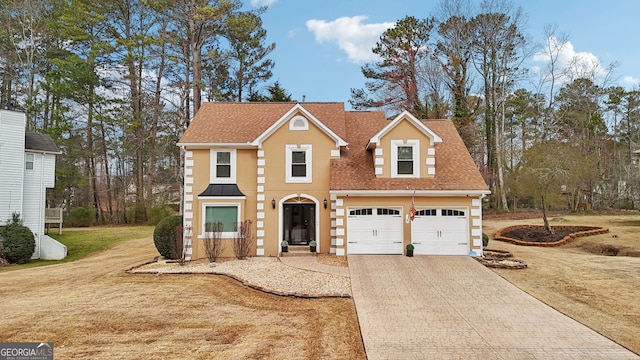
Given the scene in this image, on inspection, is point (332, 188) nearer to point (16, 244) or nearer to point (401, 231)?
point (401, 231)

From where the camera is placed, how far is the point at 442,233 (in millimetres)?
16203

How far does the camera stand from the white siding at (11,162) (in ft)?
70.3

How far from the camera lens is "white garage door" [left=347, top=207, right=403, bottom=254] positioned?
16297mm

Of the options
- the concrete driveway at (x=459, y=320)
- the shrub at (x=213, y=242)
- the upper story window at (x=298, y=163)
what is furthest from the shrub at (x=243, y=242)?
the concrete driveway at (x=459, y=320)

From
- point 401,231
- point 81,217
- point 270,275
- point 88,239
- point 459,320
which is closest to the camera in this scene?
point 459,320

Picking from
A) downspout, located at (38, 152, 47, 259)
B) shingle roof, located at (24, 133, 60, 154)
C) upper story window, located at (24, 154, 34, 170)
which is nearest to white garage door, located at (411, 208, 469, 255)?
downspout, located at (38, 152, 47, 259)

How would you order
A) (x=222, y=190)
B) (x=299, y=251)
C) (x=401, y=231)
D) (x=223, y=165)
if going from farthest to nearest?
(x=223, y=165), (x=222, y=190), (x=299, y=251), (x=401, y=231)

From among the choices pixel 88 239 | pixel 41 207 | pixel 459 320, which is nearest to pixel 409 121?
pixel 459 320

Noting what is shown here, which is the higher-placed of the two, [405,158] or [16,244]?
[405,158]

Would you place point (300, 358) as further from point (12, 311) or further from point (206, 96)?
point (206, 96)

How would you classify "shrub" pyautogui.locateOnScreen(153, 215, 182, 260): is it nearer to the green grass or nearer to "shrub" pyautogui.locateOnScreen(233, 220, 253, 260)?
"shrub" pyautogui.locateOnScreen(233, 220, 253, 260)

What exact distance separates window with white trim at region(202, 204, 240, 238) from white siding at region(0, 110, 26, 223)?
13081 mm

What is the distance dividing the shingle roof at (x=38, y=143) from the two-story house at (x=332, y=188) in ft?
39.5

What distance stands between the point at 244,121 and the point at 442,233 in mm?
11132
